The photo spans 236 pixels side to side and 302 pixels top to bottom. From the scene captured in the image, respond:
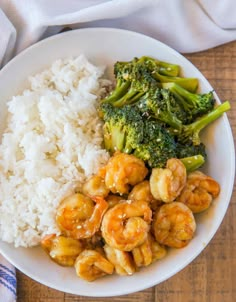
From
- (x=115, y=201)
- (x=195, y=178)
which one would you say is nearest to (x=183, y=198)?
(x=195, y=178)

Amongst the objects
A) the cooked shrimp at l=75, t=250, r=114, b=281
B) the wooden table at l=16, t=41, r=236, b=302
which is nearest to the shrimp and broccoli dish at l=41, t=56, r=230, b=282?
the cooked shrimp at l=75, t=250, r=114, b=281

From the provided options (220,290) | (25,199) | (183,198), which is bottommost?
(220,290)

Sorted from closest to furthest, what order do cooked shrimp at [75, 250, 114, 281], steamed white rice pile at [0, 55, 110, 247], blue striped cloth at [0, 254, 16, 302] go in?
cooked shrimp at [75, 250, 114, 281]
steamed white rice pile at [0, 55, 110, 247]
blue striped cloth at [0, 254, 16, 302]

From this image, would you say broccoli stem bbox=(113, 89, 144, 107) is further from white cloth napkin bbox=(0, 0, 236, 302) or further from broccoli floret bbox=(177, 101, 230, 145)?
white cloth napkin bbox=(0, 0, 236, 302)

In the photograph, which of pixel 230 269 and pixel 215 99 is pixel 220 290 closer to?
pixel 230 269

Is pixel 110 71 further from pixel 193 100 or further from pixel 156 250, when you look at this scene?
pixel 156 250

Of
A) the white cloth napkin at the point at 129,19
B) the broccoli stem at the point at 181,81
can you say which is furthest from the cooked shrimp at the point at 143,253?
the white cloth napkin at the point at 129,19
